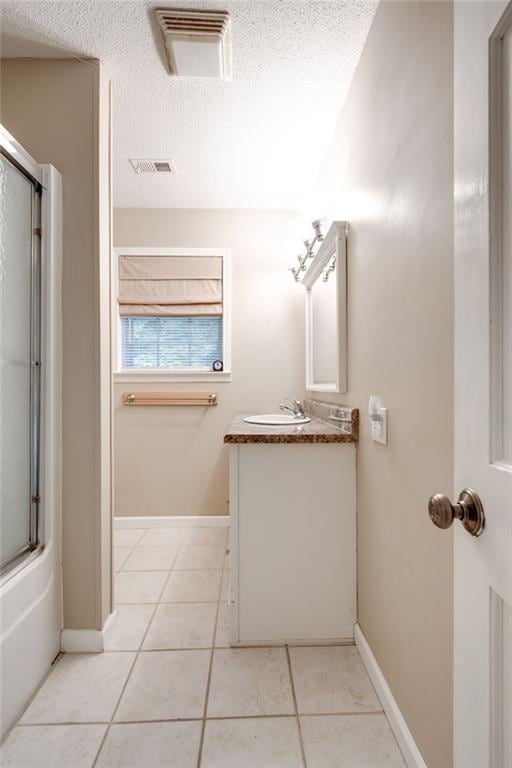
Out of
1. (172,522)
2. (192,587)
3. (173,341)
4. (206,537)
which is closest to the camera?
(192,587)

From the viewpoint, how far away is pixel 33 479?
144cm

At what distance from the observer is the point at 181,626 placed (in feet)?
5.47

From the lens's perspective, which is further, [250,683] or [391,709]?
[250,683]

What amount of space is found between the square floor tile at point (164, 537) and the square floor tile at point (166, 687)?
42.5 inches

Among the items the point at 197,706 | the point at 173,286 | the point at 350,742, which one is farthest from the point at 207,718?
the point at 173,286

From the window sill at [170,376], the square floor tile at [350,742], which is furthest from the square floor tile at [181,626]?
the window sill at [170,376]

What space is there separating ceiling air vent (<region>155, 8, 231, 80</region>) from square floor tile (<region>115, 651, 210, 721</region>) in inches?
91.8

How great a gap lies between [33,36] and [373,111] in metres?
1.33

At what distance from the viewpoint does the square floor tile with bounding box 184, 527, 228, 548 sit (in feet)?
8.39

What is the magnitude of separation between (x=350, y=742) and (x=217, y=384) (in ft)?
6.90

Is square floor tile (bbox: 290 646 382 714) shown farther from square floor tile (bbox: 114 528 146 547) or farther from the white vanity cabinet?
square floor tile (bbox: 114 528 146 547)

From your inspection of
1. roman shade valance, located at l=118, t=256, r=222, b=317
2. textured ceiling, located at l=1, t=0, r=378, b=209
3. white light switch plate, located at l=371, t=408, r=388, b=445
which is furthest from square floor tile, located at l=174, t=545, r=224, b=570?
textured ceiling, located at l=1, t=0, r=378, b=209

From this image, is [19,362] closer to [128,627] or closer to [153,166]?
[128,627]

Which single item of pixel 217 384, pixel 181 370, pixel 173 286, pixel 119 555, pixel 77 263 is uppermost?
pixel 173 286
